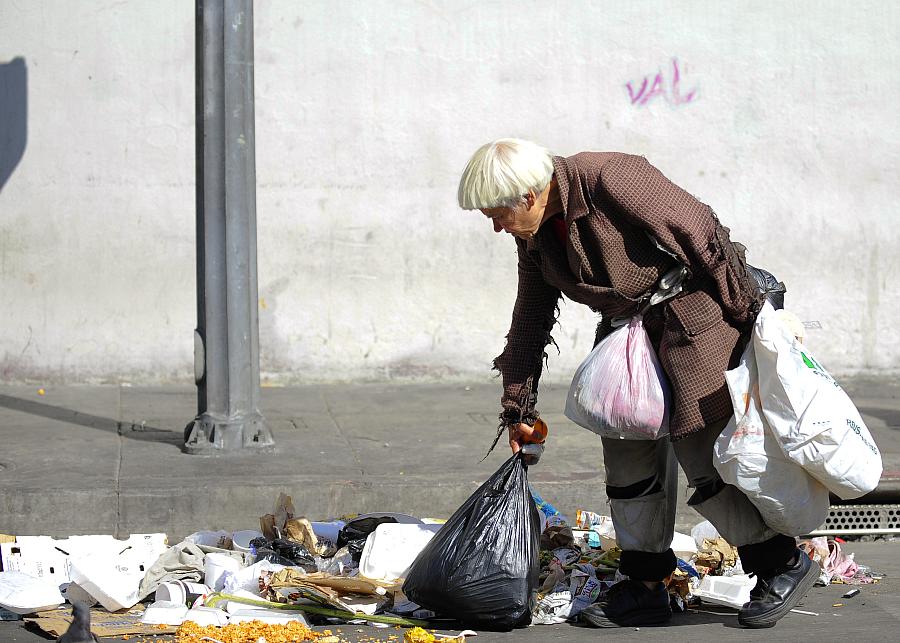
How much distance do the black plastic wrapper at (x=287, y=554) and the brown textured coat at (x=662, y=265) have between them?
1535mm

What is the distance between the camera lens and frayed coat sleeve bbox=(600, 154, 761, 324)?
12.0ft

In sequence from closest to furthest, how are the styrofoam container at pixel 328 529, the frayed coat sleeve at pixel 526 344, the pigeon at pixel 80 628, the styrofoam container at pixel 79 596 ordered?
the pigeon at pixel 80 628, the frayed coat sleeve at pixel 526 344, the styrofoam container at pixel 79 596, the styrofoam container at pixel 328 529

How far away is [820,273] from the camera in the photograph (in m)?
8.51

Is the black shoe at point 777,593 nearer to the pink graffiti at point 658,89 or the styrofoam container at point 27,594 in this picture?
the styrofoam container at point 27,594

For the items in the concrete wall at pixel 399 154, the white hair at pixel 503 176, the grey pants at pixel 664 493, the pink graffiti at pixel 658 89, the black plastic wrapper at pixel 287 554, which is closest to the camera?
the white hair at pixel 503 176

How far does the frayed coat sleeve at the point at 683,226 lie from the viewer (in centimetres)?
365

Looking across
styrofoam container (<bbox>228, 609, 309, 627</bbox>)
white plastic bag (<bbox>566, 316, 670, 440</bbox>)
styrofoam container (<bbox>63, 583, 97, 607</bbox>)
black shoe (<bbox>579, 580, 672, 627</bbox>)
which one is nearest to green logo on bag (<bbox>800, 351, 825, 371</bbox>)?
white plastic bag (<bbox>566, 316, 670, 440</bbox>)

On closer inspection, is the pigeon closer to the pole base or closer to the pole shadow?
the pole base

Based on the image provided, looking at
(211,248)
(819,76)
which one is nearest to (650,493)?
(211,248)

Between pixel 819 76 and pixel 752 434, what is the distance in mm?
5316

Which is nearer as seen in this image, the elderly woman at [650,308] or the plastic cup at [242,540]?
the elderly woman at [650,308]

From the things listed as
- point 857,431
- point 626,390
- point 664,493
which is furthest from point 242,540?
point 857,431

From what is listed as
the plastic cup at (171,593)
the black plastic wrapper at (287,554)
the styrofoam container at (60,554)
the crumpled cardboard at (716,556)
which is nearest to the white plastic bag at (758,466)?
the crumpled cardboard at (716,556)

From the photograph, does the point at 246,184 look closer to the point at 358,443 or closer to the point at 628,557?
the point at 358,443
